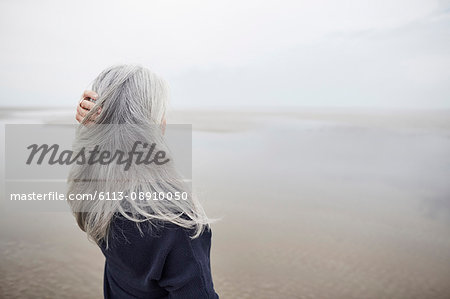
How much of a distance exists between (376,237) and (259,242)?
0.83m

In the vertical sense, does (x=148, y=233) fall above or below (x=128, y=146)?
below

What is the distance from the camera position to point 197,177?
10.6ft

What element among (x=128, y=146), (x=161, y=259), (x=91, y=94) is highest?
(x=91, y=94)

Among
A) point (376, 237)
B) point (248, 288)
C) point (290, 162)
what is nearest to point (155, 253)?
point (248, 288)

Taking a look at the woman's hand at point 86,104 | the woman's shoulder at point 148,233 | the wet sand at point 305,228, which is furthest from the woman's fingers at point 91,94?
the wet sand at point 305,228

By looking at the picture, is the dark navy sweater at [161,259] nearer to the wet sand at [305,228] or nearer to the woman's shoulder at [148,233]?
the woman's shoulder at [148,233]

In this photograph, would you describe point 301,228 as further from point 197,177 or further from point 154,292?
point 154,292

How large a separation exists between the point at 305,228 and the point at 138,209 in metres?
1.96

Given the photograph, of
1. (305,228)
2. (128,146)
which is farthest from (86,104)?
(305,228)

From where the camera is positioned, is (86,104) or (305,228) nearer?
(86,104)

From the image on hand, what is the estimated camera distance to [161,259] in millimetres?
635

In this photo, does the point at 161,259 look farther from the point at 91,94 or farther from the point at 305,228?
the point at 305,228

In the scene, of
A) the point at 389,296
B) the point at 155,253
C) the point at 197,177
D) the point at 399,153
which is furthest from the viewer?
the point at 399,153

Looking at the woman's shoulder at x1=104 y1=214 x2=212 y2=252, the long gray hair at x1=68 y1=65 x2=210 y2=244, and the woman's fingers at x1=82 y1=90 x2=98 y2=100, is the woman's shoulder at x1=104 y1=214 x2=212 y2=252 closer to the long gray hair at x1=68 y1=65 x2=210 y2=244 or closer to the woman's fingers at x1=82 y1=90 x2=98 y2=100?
the long gray hair at x1=68 y1=65 x2=210 y2=244
